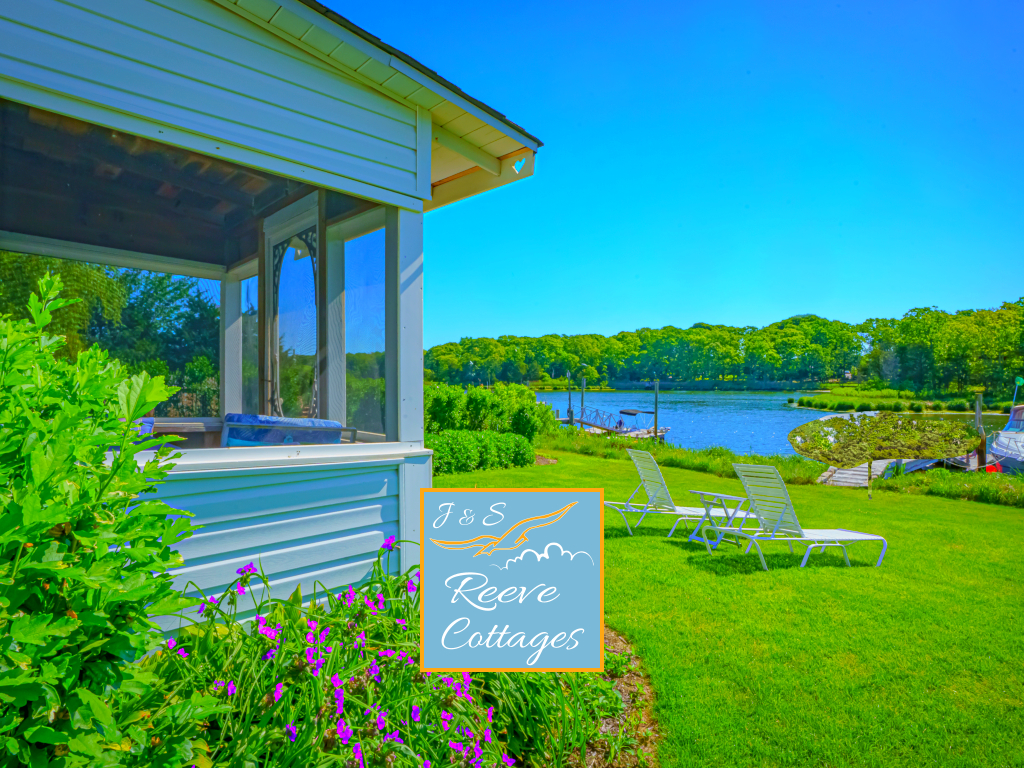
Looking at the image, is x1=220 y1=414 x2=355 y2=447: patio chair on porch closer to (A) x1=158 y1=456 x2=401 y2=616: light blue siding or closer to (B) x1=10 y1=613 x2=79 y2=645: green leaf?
(A) x1=158 y1=456 x2=401 y2=616: light blue siding

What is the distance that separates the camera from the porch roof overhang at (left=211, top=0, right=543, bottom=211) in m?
3.18

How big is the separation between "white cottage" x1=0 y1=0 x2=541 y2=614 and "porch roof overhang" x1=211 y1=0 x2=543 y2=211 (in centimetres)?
1

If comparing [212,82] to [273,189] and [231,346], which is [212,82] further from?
[231,346]

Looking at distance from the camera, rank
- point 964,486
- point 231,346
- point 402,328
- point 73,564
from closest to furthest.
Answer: point 73,564 → point 402,328 → point 231,346 → point 964,486

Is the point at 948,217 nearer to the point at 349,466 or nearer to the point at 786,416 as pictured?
the point at 786,416

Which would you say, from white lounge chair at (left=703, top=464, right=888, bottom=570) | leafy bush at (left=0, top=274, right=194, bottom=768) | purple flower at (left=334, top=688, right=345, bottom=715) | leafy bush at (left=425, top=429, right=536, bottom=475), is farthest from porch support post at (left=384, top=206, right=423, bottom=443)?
leafy bush at (left=425, top=429, right=536, bottom=475)

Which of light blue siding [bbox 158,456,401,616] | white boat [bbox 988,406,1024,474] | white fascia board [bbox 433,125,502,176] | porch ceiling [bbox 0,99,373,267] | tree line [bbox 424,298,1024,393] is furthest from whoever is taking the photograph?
tree line [bbox 424,298,1024,393]

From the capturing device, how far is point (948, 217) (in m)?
85.1

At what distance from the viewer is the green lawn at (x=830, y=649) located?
2529 mm

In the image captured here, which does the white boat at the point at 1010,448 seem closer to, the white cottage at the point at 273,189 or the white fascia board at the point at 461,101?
the white fascia board at the point at 461,101

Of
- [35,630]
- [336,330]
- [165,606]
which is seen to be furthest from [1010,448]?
[35,630]

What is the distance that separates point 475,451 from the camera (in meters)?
11.6

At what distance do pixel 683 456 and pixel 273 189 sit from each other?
1346cm

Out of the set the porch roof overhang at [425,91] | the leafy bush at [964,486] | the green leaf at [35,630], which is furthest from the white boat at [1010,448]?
the green leaf at [35,630]
